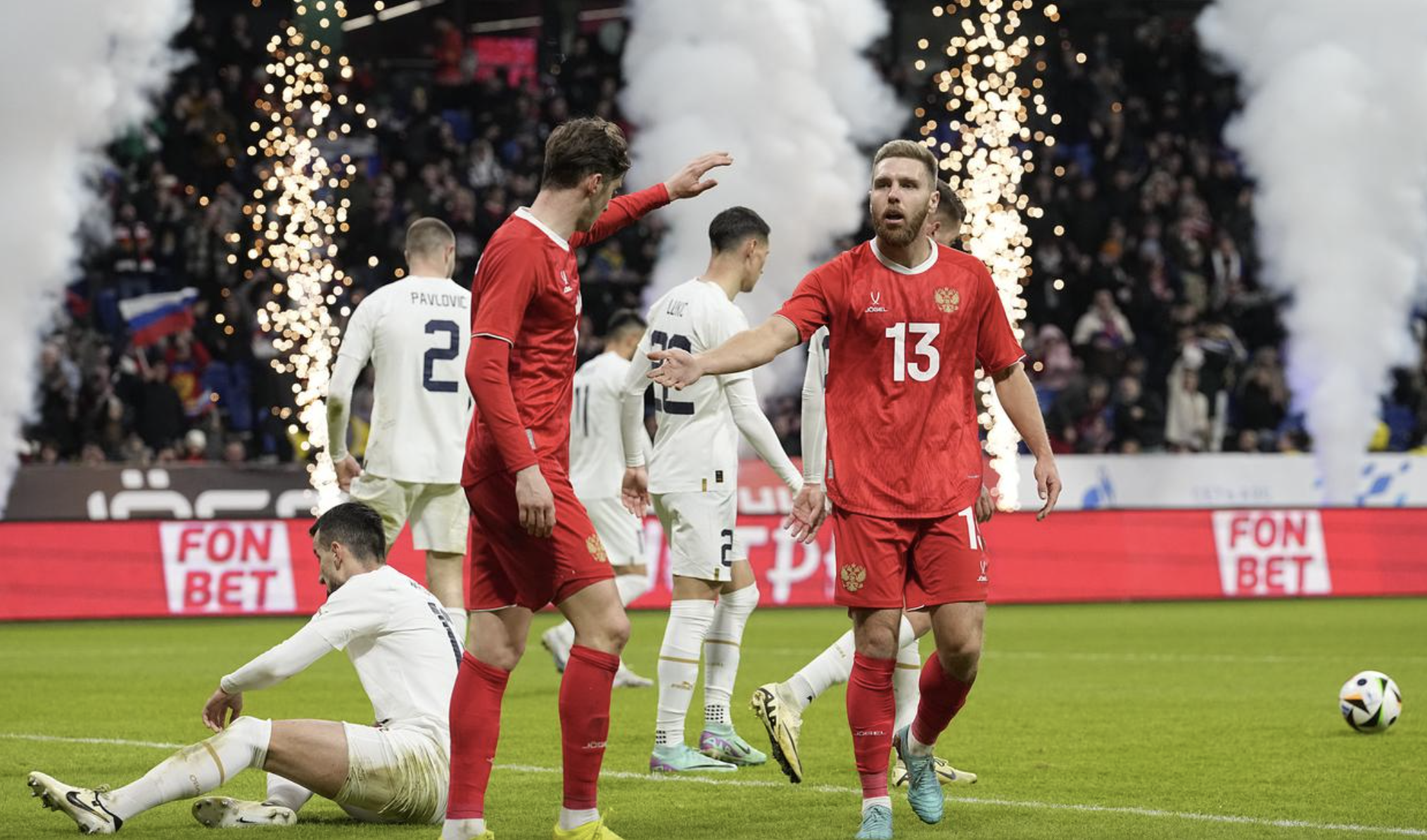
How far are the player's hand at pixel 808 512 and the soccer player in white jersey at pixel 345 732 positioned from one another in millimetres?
1384

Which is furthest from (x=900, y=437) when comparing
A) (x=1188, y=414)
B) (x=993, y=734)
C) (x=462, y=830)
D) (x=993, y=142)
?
(x=993, y=142)

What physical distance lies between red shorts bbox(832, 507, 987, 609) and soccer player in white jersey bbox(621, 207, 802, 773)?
7.32 ft

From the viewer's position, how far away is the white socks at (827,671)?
8.77 meters

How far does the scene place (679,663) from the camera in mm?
9133

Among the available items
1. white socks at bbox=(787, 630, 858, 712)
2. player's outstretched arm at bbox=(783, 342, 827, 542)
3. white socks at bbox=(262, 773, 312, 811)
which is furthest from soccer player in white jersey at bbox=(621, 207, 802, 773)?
white socks at bbox=(262, 773, 312, 811)

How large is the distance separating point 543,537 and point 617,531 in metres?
6.83

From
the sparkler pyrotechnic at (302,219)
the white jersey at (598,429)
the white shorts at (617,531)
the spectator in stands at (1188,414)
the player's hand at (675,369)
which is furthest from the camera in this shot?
the spectator in stands at (1188,414)

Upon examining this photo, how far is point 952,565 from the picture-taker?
7023 millimetres

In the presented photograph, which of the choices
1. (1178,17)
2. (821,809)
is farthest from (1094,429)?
(821,809)

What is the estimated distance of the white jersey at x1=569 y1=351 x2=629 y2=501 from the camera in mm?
13234

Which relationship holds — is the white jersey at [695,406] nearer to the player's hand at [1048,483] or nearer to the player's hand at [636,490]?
the player's hand at [636,490]

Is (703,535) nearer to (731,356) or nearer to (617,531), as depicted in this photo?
(731,356)

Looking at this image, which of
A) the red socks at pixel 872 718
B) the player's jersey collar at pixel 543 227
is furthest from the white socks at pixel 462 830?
the player's jersey collar at pixel 543 227

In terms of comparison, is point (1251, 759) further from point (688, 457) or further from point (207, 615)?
point (207, 615)
